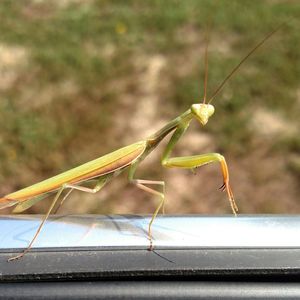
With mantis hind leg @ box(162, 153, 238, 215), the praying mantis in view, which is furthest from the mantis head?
mantis hind leg @ box(162, 153, 238, 215)

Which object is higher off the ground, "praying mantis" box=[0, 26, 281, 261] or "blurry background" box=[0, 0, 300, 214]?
"blurry background" box=[0, 0, 300, 214]

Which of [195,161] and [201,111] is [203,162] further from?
[201,111]

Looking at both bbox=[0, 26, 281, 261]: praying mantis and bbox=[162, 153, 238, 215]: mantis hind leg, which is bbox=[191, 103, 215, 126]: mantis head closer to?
bbox=[0, 26, 281, 261]: praying mantis

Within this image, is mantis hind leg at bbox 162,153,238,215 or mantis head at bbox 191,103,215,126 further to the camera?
mantis head at bbox 191,103,215,126

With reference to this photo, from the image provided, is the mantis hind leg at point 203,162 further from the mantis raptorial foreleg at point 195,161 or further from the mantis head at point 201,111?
the mantis head at point 201,111

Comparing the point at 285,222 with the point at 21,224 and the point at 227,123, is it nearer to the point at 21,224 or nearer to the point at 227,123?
the point at 21,224

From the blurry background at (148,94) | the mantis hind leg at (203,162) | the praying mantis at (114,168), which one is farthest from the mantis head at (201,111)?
the blurry background at (148,94)

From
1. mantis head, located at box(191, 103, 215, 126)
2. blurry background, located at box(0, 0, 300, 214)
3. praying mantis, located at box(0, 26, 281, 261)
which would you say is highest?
blurry background, located at box(0, 0, 300, 214)

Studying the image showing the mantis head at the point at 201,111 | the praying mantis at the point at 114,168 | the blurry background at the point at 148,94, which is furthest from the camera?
the blurry background at the point at 148,94

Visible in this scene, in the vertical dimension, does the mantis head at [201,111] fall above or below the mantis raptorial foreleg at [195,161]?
above
